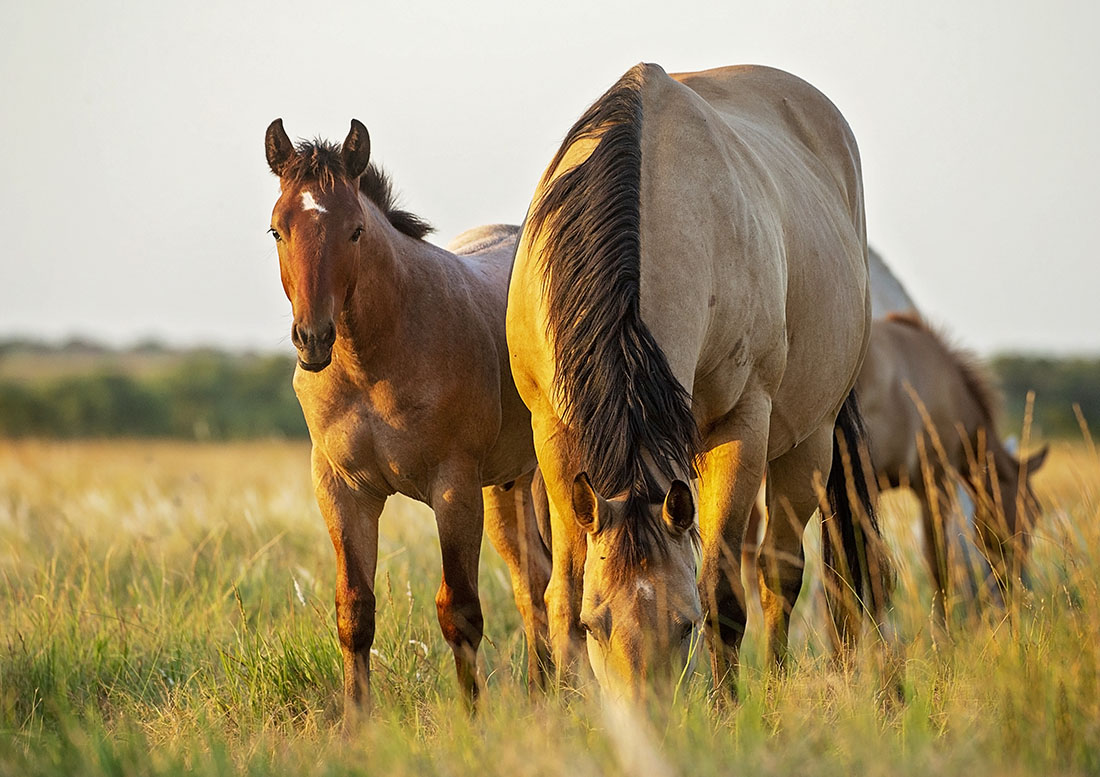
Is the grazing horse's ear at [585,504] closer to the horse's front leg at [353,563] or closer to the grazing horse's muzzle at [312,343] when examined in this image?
the grazing horse's muzzle at [312,343]

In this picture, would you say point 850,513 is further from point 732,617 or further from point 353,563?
point 353,563

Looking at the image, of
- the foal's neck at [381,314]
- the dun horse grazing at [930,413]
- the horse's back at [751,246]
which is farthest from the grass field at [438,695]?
the dun horse grazing at [930,413]

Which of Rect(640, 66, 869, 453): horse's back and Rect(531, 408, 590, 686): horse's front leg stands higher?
Rect(640, 66, 869, 453): horse's back

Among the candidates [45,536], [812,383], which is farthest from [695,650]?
[45,536]

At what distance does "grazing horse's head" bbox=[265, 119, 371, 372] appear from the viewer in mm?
3742

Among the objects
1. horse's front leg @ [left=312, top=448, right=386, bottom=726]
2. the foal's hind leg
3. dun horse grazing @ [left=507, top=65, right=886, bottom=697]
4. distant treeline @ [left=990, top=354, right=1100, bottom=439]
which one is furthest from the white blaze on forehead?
distant treeline @ [left=990, top=354, right=1100, bottom=439]

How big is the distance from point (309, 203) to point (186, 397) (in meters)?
34.4

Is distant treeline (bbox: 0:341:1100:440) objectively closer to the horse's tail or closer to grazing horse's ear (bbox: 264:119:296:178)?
the horse's tail

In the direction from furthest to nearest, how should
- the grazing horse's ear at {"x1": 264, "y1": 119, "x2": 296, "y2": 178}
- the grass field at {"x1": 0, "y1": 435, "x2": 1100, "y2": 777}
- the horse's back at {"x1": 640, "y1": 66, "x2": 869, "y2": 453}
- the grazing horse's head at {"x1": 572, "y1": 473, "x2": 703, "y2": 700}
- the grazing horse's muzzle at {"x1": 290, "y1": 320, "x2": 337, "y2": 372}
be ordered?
the grazing horse's ear at {"x1": 264, "y1": 119, "x2": 296, "y2": 178}, the grazing horse's muzzle at {"x1": 290, "y1": 320, "x2": 337, "y2": 372}, the horse's back at {"x1": 640, "y1": 66, "x2": 869, "y2": 453}, the grazing horse's head at {"x1": 572, "y1": 473, "x2": 703, "y2": 700}, the grass field at {"x1": 0, "y1": 435, "x2": 1100, "y2": 777}

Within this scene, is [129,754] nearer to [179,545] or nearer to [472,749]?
[472,749]

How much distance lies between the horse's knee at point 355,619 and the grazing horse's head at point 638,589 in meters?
1.52

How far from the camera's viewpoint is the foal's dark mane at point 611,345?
3.06 metres

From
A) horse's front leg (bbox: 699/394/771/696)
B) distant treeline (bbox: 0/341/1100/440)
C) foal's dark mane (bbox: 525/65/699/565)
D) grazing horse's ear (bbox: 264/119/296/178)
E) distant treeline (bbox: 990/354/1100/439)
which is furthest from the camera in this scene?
distant treeline (bbox: 0/341/1100/440)

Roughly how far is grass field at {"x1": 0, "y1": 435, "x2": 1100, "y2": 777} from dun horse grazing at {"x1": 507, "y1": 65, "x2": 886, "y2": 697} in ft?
1.03
